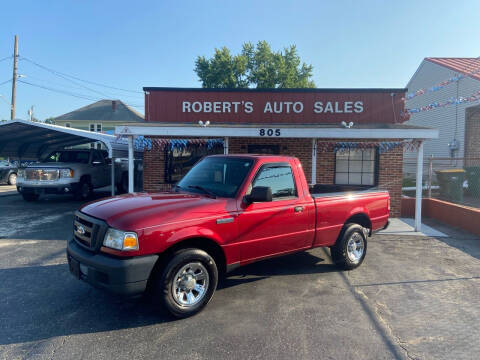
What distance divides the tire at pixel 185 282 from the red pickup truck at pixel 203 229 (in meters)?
0.01

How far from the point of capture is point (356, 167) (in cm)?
1055

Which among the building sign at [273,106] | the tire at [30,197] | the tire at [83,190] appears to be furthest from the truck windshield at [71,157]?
the building sign at [273,106]

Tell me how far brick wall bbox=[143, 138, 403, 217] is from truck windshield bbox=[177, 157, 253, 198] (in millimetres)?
5580

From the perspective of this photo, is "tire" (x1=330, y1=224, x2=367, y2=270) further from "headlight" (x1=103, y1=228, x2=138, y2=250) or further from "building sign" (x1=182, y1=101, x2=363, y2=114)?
"building sign" (x1=182, y1=101, x2=363, y2=114)

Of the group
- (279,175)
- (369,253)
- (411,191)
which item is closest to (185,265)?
(279,175)

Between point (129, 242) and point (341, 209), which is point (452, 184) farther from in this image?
point (129, 242)

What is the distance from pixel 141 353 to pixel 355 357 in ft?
6.46

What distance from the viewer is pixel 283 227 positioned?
4609 mm

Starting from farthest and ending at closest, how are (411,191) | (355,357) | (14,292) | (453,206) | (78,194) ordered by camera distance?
(411,191)
(78,194)
(453,206)
(14,292)
(355,357)

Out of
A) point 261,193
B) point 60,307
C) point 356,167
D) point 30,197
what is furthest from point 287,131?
point 30,197

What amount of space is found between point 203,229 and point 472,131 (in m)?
19.5

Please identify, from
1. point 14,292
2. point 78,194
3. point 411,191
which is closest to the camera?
point 14,292

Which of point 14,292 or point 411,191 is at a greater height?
point 411,191

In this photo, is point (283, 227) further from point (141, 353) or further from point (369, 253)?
point (369, 253)
